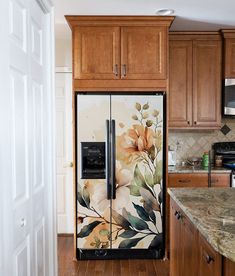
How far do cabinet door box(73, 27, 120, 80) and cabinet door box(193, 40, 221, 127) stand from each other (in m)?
1.02

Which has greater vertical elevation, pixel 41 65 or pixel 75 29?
pixel 75 29

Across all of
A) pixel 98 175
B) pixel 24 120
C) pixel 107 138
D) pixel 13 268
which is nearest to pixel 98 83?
pixel 107 138

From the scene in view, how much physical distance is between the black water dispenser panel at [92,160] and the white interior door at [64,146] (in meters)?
0.83

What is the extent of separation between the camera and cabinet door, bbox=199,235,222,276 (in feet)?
4.74

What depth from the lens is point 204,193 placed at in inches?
90.8

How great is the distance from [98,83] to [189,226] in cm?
191

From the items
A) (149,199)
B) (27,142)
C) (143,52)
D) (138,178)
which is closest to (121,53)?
(143,52)

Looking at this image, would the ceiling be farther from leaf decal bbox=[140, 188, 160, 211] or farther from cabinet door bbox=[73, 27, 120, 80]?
leaf decal bbox=[140, 188, 160, 211]

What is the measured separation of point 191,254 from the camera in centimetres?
190

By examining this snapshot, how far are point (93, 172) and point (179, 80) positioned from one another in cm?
147

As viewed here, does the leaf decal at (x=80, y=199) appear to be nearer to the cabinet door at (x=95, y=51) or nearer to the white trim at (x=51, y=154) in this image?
the white trim at (x=51, y=154)

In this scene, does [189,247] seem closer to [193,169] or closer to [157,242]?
[157,242]

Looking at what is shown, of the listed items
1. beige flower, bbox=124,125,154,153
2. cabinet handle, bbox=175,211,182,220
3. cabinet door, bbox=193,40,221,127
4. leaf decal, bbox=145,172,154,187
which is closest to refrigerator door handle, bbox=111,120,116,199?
beige flower, bbox=124,125,154,153

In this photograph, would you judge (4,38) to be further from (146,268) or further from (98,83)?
(146,268)
